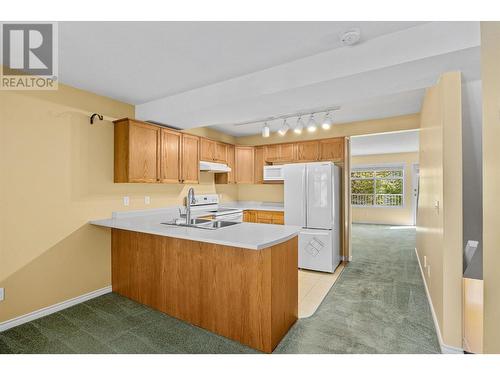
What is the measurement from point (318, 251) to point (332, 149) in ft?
5.90

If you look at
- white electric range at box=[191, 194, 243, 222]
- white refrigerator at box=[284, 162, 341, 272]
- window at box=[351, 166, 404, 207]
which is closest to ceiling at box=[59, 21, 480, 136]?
white refrigerator at box=[284, 162, 341, 272]

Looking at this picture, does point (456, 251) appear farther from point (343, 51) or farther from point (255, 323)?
point (343, 51)

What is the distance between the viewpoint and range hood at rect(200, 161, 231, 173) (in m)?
4.28

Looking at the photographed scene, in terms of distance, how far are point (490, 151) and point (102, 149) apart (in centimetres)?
351

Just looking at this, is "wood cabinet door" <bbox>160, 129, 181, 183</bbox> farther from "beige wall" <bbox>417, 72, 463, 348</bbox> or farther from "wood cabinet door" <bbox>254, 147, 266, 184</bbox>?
"beige wall" <bbox>417, 72, 463, 348</bbox>

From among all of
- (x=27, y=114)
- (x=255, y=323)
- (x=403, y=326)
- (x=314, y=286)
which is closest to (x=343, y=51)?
(x=255, y=323)

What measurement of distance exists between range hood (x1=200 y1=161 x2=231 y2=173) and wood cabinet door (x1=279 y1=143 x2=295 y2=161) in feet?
3.59

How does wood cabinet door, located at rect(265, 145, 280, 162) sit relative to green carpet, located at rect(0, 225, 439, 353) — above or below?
above

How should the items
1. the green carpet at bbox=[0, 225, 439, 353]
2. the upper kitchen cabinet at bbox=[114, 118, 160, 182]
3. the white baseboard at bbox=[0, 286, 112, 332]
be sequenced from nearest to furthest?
the green carpet at bbox=[0, 225, 439, 353]
the white baseboard at bbox=[0, 286, 112, 332]
the upper kitchen cabinet at bbox=[114, 118, 160, 182]

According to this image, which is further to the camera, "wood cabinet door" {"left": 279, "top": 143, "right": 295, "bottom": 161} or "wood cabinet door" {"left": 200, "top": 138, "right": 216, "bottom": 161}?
"wood cabinet door" {"left": 279, "top": 143, "right": 295, "bottom": 161}

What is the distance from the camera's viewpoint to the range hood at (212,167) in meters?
4.28

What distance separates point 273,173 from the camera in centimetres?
485

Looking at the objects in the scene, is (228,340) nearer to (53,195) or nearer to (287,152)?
(53,195)

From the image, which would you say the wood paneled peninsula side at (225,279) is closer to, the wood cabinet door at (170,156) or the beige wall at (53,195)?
the beige wall at (53,195)
